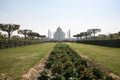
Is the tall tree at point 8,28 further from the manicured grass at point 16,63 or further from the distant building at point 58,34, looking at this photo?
the distant building at point 58,34

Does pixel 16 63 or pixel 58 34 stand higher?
pixel 58 34

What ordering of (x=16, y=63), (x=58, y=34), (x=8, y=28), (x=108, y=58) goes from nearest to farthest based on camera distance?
1. (x=16, y=63)
2. (x=108, y=58)
3. (x=8, y=28)
4. (x=58, y=34)

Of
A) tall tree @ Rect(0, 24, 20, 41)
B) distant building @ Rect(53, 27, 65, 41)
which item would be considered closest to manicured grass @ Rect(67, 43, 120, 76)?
tall tree @ Rect(0, 24, 20, 41)

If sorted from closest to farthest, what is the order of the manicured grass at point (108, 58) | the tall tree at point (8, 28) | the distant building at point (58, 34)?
the manicured grass at point (108, 58), the tall tree at point (8, 28), the distant building at point (58, 34)

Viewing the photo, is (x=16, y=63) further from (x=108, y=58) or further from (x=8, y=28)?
(x=8, y=28)

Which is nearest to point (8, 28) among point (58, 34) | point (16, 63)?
point (16, 63)

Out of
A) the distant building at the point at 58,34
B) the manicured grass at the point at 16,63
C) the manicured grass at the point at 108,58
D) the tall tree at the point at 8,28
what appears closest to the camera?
the manicured grass at the point at 16,63

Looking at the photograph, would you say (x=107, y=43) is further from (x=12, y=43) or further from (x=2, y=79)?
(x=2, y=79)

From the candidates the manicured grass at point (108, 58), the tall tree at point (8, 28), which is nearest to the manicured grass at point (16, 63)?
the manicured grass at point (108, 58)

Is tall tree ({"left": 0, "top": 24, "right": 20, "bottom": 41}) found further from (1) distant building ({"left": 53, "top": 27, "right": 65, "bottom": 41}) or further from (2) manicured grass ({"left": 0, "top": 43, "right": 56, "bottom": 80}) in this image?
(1) distant building ({"left": 53, "top": 27, "right": 65, "bottom": 41})

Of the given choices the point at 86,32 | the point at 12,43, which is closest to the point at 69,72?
the point at 12,43

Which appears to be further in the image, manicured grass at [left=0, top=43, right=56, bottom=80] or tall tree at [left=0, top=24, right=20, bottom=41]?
tall tree at [left=0, top=24, right=20, bottom=41]

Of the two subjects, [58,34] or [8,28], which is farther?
[58,34]

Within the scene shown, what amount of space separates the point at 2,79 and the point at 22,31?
77489 mm
